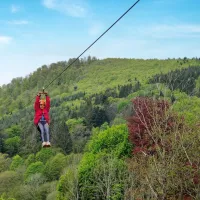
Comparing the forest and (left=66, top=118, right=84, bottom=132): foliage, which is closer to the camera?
the forest

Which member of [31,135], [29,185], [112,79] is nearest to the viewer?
[29,185]

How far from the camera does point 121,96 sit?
120m

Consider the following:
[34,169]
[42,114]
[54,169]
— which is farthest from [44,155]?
[42,114]

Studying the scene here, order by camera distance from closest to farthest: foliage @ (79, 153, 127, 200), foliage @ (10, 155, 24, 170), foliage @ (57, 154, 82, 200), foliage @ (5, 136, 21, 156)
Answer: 1. foliage @ (79, 153, 127, 200)
2. foliage @ (57, 154, 82, 200)
3. foliage @ (10, 155, 24, 170)
4. foliage @ (5, 136, 21, 156)

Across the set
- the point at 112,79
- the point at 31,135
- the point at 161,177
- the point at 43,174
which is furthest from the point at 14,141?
the point at 112,79

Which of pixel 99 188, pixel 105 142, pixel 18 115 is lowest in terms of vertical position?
pixel 18 115

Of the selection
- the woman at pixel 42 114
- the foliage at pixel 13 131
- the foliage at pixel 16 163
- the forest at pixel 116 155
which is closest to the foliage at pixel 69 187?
the forest at pixel 116 155

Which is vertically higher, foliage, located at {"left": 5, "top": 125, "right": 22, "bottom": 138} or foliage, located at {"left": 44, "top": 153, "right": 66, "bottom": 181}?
foliage, located at {"left": 44, "top": 153, "right": 66, "bottom": 181}

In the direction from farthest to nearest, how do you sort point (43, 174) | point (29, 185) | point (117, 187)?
point (43, 174) → point (29, 185) → point (117, 187)

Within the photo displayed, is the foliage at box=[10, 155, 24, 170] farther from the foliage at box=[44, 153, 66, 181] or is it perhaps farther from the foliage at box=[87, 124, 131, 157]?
the foliage at box=[87, 124, 131, 157]

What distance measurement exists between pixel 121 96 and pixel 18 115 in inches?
1203

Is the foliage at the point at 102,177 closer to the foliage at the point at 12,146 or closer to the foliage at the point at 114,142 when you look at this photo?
the foliage at the point at 114,142

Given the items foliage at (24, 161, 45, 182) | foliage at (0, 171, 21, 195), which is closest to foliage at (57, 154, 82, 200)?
foliage at (0, 171, 21, 195)

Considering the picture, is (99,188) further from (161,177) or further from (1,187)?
(1,187)
